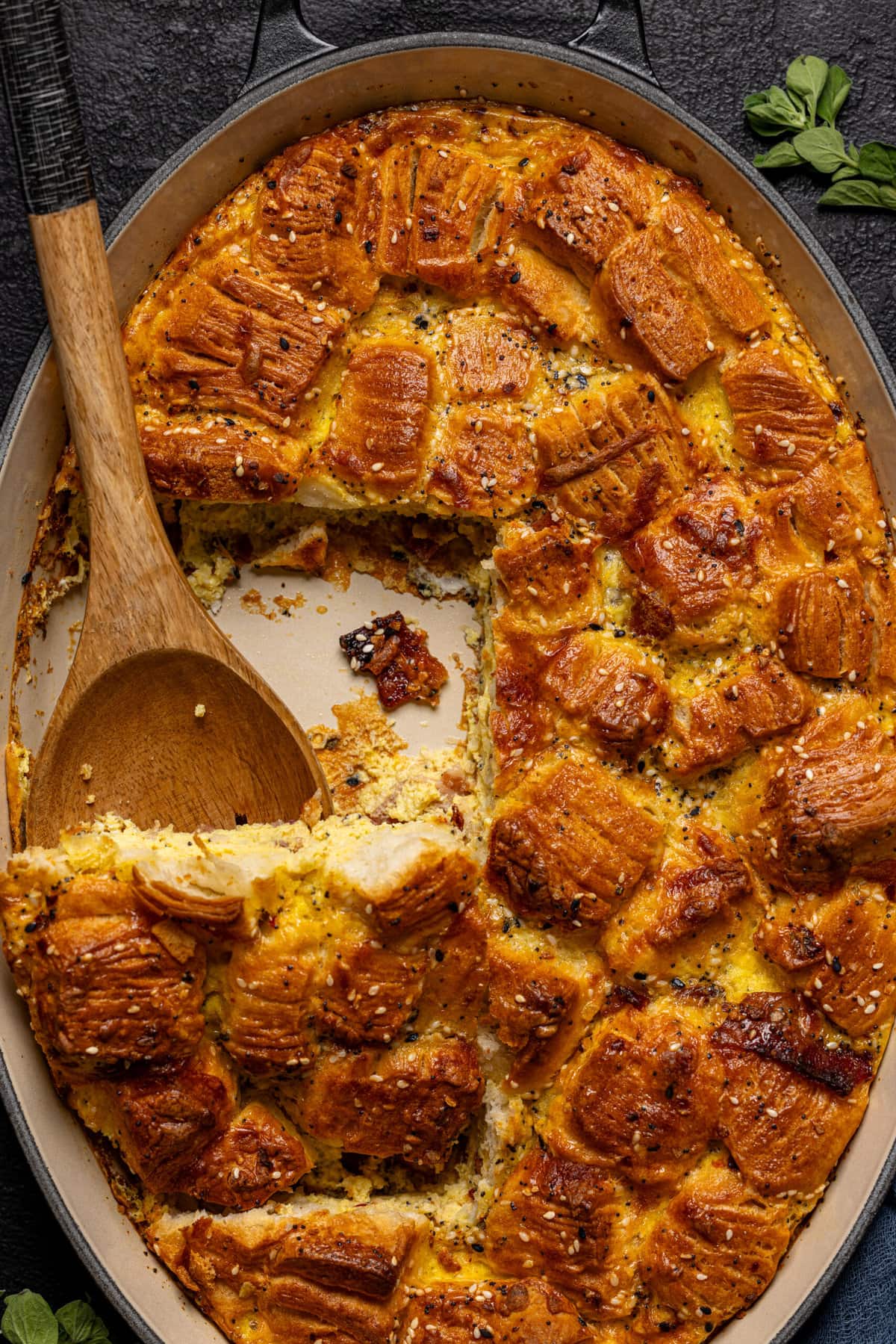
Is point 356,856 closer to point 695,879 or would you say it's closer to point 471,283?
point 695,879

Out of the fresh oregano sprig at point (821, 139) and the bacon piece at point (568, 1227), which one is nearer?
the bacon piece at point (568, 1227)

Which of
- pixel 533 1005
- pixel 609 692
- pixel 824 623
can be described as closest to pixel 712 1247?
pixel 533 1005

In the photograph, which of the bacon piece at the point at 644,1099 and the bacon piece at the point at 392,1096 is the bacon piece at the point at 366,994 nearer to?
the bacon piece at the point at 392,1096

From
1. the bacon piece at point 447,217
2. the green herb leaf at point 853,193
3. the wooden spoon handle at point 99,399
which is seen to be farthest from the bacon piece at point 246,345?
the green herb leaf at point 853,193

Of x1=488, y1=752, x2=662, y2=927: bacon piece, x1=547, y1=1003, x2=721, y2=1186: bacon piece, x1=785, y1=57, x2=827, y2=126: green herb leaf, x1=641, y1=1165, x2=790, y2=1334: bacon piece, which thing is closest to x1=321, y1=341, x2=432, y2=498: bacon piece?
x1=488, y1=752, x2=662, y2=927: bacon piece

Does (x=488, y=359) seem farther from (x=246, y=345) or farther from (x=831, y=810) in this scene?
(x=831, y=810)

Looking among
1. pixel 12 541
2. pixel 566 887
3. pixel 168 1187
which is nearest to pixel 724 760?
pixel 566 887
